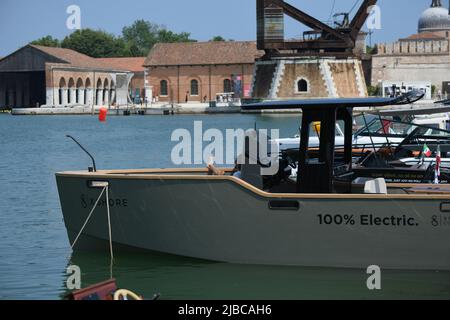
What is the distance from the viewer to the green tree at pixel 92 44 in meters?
142

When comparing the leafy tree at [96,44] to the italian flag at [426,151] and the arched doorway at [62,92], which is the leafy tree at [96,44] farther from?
the italian flag at [426,151]

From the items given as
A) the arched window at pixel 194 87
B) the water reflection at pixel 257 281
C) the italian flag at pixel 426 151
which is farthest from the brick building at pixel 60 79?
the water reflection at pixel 257 281

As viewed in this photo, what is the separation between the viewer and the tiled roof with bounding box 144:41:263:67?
4156 inches

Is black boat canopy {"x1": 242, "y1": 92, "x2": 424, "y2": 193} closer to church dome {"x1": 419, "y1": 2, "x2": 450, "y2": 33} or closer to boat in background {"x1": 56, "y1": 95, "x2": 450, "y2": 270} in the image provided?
boat in background {"x1": 56, "y1": 95, "x2": 450, "y2": 270}

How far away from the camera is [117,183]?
12633mm

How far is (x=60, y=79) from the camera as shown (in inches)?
3962

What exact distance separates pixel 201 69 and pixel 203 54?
5.65ft

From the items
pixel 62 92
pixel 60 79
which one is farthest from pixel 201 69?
pixel 60 79

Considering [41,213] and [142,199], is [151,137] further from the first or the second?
[142,199]

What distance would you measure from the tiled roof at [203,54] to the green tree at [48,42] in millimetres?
39415


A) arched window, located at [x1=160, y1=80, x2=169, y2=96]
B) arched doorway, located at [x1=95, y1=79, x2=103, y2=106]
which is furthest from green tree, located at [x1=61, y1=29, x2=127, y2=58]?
arched window, located at [x1=160, y1=80, x2=169, y2=96]

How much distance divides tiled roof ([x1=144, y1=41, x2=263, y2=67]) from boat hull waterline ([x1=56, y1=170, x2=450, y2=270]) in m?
92.2

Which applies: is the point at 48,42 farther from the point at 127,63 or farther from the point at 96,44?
the point at 127,63
